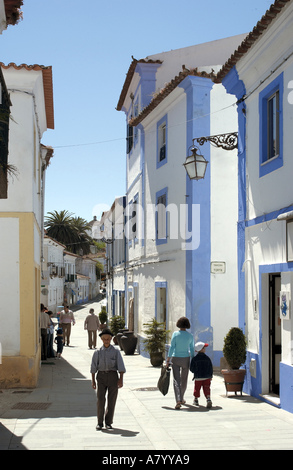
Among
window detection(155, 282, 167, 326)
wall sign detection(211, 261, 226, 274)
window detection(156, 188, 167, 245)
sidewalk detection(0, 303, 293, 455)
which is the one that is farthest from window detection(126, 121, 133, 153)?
sidewalk detection(0, 303, 293, 455)

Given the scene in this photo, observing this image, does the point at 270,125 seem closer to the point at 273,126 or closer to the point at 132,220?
the point at 273,126

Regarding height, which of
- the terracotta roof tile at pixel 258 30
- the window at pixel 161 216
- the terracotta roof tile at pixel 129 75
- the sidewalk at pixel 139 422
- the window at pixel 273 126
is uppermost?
the terracotta roof tile at pixel 129 75

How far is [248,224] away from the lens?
11.6 m

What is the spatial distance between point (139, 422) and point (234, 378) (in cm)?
276

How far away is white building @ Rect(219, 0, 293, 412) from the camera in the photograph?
957 cm

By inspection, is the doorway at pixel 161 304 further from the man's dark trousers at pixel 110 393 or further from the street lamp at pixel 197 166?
the man's dark trousers at pixel 110 393

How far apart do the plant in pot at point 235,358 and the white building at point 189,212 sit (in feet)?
14.1

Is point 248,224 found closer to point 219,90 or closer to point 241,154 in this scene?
point 241,154

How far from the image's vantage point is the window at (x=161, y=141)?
18672 mm

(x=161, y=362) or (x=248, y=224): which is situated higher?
(x=248, y=224)

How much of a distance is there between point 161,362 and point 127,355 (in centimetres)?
443

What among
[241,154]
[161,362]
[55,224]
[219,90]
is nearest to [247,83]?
[241,154]

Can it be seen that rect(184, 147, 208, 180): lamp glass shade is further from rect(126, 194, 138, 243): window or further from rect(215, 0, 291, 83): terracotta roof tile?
rect(126, 194, 138, 243): window

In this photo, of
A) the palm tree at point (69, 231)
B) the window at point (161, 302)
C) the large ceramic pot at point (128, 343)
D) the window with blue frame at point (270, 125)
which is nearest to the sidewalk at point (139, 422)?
the window with blue frame at point (270, 125)
